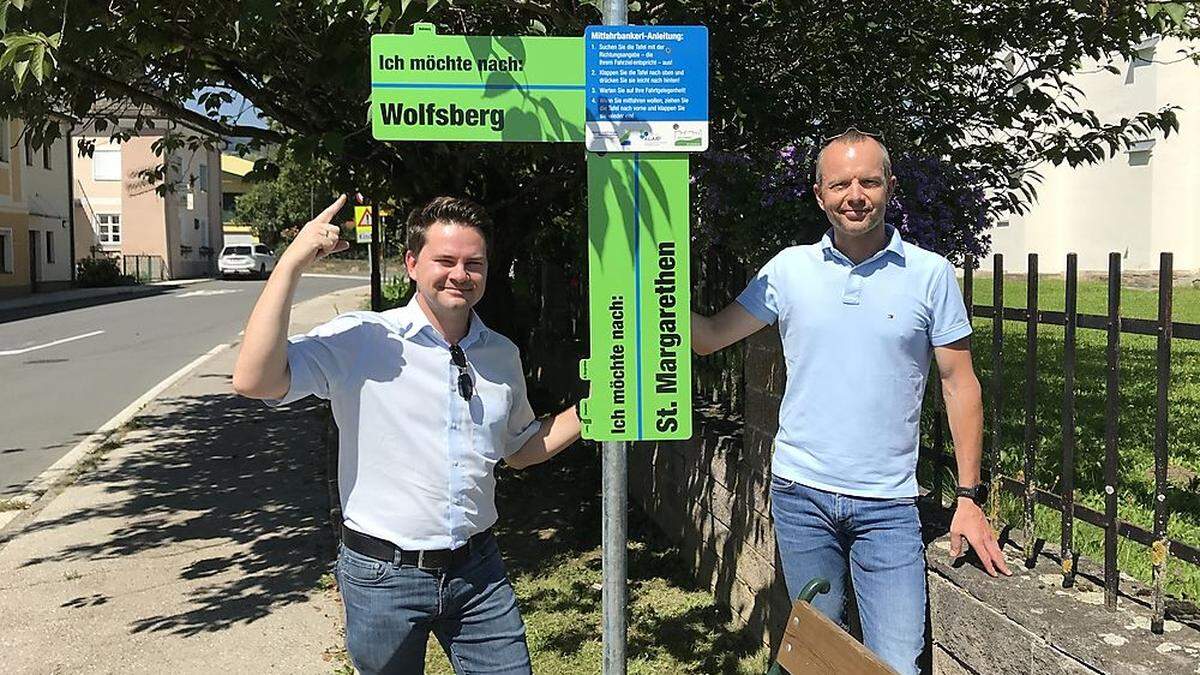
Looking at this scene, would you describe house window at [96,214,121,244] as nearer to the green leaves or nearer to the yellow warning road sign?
the yellow warning road sign

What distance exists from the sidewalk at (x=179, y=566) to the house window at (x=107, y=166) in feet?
135

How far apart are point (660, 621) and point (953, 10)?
3.58 m

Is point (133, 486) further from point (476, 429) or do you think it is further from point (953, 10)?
point (953, 10)

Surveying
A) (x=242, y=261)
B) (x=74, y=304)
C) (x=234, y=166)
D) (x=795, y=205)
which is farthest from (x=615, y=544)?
(x=234, y=166)

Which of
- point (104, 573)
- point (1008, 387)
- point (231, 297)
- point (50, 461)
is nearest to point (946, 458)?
point (104, 573)

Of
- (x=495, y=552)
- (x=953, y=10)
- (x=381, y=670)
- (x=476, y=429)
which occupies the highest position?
(x=953, y=10)

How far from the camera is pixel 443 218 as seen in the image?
8.09ft

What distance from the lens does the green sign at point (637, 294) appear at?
228cm

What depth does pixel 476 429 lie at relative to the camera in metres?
2.49

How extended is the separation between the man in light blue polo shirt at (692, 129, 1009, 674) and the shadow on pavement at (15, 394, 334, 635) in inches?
127

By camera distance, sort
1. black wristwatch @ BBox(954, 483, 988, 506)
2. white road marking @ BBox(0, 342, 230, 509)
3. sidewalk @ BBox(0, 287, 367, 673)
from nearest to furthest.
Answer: black wristwatch @ BBox(954, 483, 988, 506) → sidewalk @ BBox(0, 287, 367, 673) → white road marking @ BBox(0, 342, 230, 509)

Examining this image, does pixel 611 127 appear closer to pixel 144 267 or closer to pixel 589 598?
pixel 589 598

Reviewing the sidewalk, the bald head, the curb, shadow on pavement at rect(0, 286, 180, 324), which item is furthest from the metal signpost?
shadow on pavement at rect(0, 286, 180, 324)

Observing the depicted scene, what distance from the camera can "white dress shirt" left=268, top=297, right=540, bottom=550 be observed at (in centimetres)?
241
